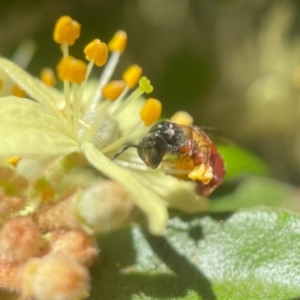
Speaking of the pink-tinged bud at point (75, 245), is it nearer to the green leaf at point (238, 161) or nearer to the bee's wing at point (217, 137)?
the bee's wing at point (217, 137)

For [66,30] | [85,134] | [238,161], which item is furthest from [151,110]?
[238,161]

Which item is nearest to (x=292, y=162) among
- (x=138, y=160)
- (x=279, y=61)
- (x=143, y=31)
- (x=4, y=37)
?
(x=279, y=61)

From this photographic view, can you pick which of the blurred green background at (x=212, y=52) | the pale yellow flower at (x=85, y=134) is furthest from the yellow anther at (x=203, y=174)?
the blurred green background at (x=212, y=52)

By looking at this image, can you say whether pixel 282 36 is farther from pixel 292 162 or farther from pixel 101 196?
pixel 101 196

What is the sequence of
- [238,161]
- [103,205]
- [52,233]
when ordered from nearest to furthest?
[103,205], [52,233], [238,161]

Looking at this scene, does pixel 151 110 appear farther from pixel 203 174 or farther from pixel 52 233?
pixel 52 233

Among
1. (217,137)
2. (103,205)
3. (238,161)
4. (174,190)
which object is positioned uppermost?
(103,205)
